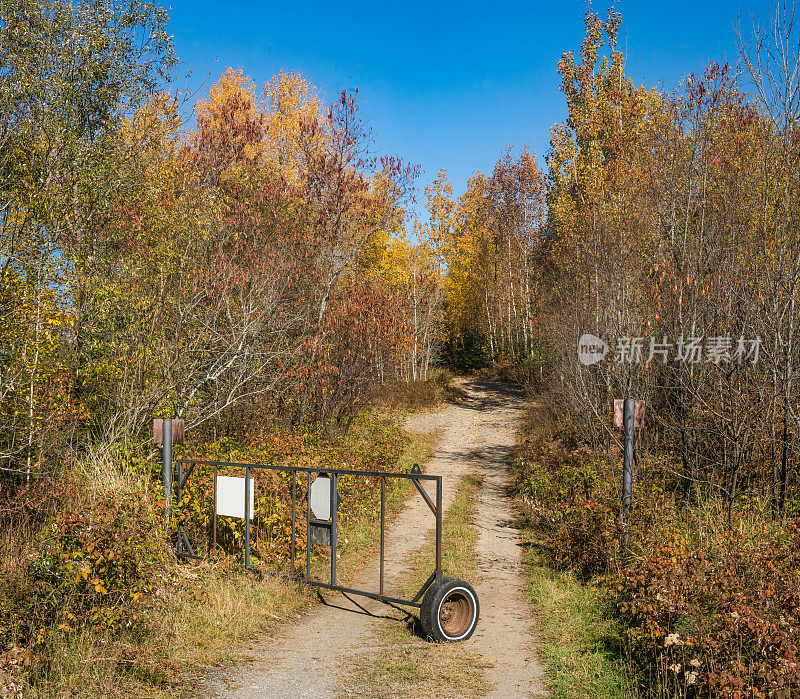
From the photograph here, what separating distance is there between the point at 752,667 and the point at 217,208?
10475mm

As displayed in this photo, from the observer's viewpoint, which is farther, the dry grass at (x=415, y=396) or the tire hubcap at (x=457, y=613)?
the dry grass at (x=415, y=396)

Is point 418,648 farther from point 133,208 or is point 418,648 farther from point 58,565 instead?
point 133,208

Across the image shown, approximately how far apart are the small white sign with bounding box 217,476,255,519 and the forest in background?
143 cm

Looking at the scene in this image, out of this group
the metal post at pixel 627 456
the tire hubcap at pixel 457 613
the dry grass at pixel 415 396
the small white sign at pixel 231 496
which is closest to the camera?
the tire hubcap at pixel 457 613

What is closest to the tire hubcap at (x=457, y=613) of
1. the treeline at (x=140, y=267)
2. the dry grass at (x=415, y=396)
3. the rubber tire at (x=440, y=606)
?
the rubber tire at (x=440, y=606)

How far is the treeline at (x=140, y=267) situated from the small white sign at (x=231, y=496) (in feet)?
8.66

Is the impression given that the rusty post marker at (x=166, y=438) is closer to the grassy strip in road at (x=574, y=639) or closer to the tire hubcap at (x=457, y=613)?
the tire hubcap at (x=457, y=613)

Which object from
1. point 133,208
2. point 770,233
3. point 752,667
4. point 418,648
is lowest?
point 418,648

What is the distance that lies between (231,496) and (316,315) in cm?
755

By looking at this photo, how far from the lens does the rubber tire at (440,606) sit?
18.7 feet

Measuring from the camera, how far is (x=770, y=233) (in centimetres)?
833

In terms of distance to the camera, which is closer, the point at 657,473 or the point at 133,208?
the point at 657,473

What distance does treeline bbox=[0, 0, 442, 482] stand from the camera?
8.13 m

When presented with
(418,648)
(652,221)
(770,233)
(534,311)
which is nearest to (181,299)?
(418,648)
